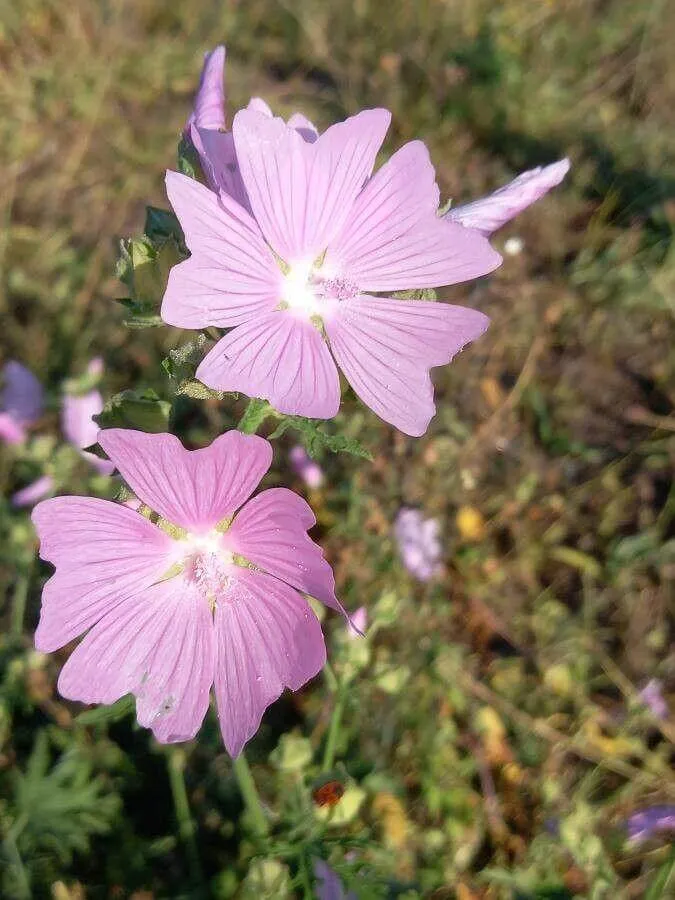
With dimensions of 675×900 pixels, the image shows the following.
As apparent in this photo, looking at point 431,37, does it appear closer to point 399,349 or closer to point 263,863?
point 399,349

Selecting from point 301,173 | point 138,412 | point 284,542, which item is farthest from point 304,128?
point 284,542

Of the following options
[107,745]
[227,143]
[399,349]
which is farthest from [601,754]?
[227,143]

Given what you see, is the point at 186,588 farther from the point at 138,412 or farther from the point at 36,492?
the point at 36,492

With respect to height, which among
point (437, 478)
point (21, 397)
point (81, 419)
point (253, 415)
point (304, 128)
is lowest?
point (253, 415)

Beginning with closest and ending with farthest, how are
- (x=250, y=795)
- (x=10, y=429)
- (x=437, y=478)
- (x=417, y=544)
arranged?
(x=250, y=795)
(x=10, y=429)
(x=417, y=544)
(x=437, y=478)

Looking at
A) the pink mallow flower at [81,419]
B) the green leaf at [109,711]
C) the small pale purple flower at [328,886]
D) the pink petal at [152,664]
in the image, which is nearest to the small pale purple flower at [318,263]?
A: the pink petal at [152,664]

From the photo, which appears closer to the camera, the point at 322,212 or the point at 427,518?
the point at 322,212

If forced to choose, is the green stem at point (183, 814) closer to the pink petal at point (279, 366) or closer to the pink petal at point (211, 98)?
the pink petal at point (279, 366)
